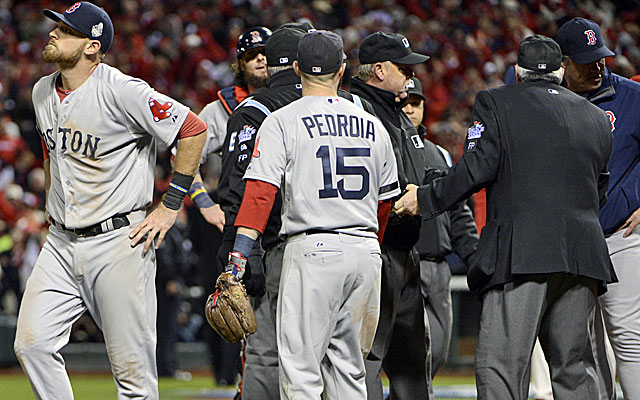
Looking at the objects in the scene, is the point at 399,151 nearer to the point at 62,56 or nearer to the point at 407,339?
the point at 407,339

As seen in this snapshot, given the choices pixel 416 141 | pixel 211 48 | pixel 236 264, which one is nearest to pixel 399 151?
pixel 416 141

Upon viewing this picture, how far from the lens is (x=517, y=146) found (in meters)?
4.68

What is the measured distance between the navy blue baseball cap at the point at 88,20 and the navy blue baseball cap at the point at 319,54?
1.21 metres

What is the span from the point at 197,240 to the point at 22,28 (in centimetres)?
935

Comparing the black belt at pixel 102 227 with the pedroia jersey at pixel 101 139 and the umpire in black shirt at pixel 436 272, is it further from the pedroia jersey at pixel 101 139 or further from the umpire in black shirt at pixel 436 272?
the umpire in black shirt at pixel 436 272

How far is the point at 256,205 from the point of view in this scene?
4.41 metres

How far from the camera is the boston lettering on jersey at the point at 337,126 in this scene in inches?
174

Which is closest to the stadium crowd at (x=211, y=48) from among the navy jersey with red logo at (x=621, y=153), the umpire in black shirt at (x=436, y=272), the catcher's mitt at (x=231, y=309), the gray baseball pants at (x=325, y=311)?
the umpire in black shirt at (x=436, y=272)

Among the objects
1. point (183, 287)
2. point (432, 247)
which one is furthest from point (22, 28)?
point (432, 247)

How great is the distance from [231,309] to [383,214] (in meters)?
0.98

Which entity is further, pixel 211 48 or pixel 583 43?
pixel 211 48

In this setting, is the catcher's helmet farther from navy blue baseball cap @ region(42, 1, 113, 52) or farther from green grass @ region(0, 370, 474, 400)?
green grass @ region(0, 370, 474, 400)

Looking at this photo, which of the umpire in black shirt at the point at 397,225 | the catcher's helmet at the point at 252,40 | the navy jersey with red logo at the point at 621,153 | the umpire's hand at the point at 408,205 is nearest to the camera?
the umpire's hand at the point at 408,205

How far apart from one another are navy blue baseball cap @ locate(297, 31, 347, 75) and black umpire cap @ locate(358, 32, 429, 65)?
927 millimetres
